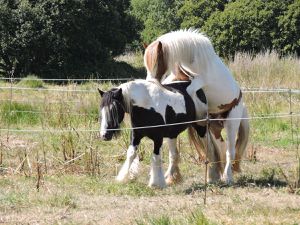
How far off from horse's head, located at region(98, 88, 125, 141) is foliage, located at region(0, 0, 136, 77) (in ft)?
62.0

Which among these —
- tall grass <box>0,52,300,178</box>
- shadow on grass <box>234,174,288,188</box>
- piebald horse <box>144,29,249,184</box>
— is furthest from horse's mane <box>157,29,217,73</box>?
tall grass <box>0,52,300,178</box>

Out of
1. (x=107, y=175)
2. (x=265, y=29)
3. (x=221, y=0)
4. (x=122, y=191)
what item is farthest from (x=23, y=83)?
(x=221, y=0)

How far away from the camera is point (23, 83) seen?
1656 cm

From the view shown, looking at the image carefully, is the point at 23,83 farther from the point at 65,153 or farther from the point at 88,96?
the point at 65,153

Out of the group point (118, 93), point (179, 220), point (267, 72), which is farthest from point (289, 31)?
point (179, 220)

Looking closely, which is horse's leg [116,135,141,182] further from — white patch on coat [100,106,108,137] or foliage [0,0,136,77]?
foliage [0,0,136,77]

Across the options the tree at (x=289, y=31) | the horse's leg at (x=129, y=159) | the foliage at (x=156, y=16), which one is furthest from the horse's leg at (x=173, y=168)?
the foliage at (x=156, y=16)

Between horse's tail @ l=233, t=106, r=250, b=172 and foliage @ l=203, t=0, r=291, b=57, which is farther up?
foliage @ l=203, t=0, r=291, b=57

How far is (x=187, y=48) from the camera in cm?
645

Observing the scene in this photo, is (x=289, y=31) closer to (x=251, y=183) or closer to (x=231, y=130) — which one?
(x=231, y=130)

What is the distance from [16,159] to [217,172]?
9.37ft

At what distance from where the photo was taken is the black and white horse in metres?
5.82

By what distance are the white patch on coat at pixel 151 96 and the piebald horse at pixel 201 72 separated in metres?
0.29

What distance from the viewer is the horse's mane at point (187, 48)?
636cm
